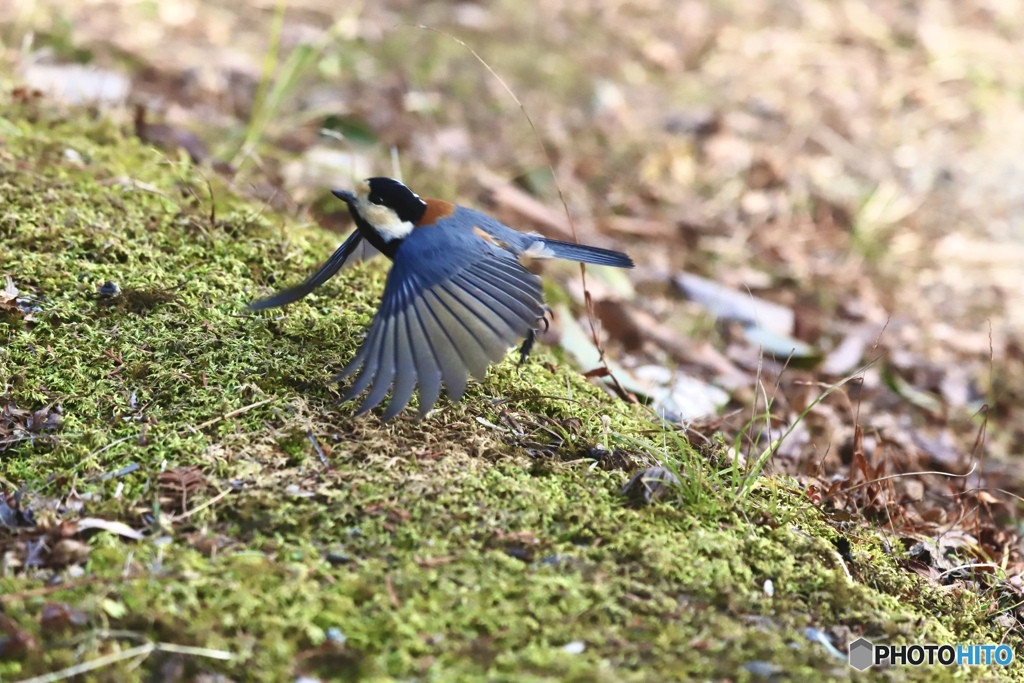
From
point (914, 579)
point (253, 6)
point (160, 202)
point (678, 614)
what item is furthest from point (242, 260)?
point (253, 6)

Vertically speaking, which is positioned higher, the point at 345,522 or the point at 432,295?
the point at 432,295

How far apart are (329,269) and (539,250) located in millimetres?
823

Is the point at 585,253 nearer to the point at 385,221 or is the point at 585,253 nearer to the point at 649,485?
the point at 385,221

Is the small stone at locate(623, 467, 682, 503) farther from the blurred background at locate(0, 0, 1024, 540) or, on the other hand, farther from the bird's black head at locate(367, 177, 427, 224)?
the bird's black head at locate(367, 177, 427, 224)

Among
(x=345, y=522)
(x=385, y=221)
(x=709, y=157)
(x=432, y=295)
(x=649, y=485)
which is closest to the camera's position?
(x=345, y=522)

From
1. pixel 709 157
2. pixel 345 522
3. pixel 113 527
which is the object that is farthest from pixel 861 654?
pixel 709 157

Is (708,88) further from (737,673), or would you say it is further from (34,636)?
(34,636)

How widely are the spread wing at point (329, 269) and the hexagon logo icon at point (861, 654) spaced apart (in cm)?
186

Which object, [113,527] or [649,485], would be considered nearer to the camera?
[113,527]

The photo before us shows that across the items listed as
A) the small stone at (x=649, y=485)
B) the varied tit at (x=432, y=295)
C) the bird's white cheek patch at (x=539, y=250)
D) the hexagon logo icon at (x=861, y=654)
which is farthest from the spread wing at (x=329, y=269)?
the hexagon logo icon at (x=861, y=654)

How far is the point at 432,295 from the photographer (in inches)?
107

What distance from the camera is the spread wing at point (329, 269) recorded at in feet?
9.35

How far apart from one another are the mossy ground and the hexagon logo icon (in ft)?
0.19

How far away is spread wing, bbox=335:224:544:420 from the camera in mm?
2455
